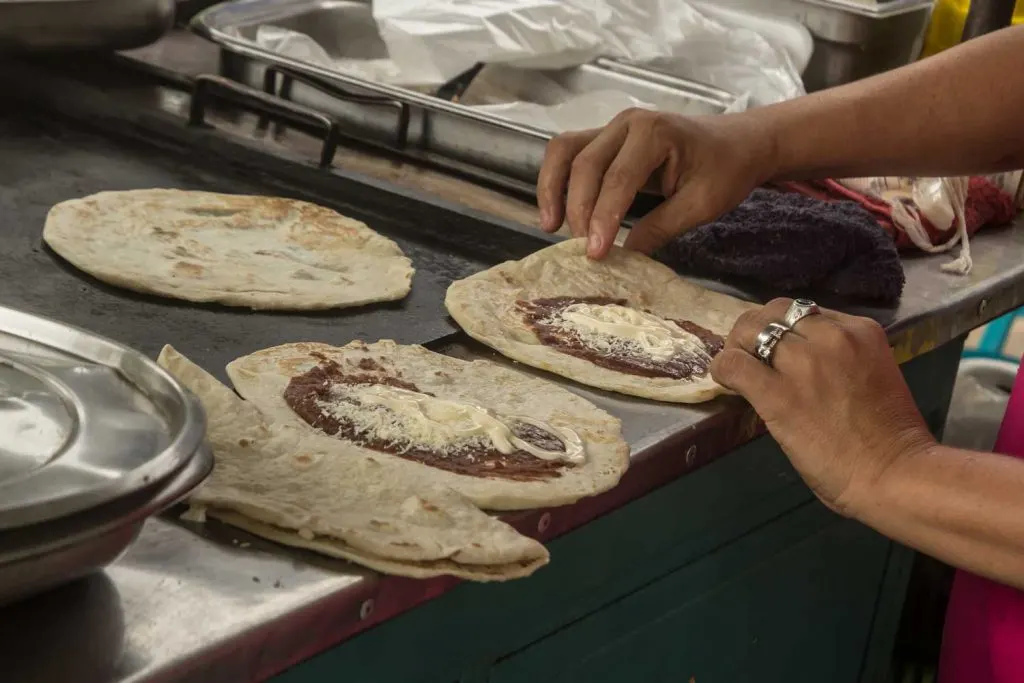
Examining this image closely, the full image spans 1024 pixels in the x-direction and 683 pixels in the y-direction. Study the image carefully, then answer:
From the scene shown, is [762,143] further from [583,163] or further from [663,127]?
[583,163]

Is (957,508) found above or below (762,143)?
below

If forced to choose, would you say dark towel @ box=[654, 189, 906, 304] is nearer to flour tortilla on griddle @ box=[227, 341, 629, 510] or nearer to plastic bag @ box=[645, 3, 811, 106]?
flour tortilla on griddle @ box=[227, 341, 629, 510]

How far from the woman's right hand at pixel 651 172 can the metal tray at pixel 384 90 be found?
0.84ft

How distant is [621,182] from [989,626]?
0.78 meters

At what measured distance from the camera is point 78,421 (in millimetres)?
1159

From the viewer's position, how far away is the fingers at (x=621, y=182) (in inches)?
76.7

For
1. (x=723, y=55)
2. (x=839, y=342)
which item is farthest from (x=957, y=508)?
(x=723, y=55)

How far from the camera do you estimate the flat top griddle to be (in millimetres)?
1111

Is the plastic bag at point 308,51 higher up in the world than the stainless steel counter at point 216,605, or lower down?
higher up

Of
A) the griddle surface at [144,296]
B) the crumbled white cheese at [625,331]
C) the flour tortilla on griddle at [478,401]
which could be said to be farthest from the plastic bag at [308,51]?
the flour tortilla on griddle at [478,401]

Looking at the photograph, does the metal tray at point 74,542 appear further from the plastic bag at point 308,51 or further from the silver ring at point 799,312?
the plastic bag at point 308,51

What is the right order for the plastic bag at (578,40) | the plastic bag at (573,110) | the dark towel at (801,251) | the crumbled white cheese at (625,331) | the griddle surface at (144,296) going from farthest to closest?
the plastic bag at (578,40) → the plastic bag at (573,110) → the dark towel at (801,251) → the crumbled white cheese at (625,331) → the griddle surface at (144,296)

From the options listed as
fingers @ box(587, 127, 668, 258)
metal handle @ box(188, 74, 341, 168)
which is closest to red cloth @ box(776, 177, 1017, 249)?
fingers @ box(587, 127, 668, 258)

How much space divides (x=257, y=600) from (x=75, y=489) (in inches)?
7.5
